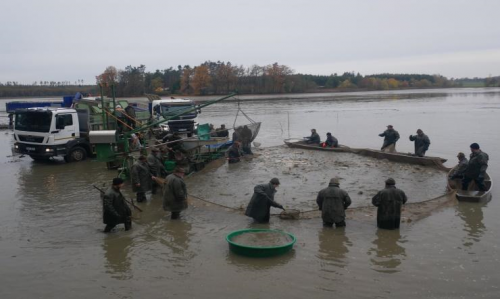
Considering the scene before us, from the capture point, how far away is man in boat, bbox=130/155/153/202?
10844 millimetres

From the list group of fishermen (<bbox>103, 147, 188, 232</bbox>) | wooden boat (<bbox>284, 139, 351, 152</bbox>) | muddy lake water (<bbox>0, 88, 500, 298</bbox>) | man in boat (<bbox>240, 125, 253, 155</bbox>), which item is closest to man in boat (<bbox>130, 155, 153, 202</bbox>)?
group of fishermen (<bbox>103, 147, 188, 232</bbox>)

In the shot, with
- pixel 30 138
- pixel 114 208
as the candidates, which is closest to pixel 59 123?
pixel 30 138

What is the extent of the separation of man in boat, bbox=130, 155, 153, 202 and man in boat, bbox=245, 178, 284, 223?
3.35 m

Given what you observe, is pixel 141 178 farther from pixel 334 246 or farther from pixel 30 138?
pixel 30 138

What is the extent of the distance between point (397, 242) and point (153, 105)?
19.3m

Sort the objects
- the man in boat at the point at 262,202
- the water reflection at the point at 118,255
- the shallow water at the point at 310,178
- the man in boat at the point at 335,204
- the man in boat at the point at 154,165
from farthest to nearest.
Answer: the man in boat at the point at 154,165 → the shallow water at the point at 310,178 → the man in boat at the point at 262,202 → the man in boat at the point at 335,204 → the water reflection at the point at 118,255

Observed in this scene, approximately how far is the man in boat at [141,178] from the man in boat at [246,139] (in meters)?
6.36

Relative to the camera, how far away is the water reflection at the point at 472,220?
808 cm

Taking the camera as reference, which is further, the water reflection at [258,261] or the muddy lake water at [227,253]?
the water reflection at [258,261]

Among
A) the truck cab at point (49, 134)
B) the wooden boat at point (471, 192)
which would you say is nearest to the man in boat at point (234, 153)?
the truck cab at point (49, 134)

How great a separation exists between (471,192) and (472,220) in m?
2.06

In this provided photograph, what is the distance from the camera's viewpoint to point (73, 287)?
641 cm

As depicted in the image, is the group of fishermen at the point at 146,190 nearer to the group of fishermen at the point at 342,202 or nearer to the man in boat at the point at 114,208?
the man in boat at the point at 114,208

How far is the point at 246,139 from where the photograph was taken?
57.7 ft
